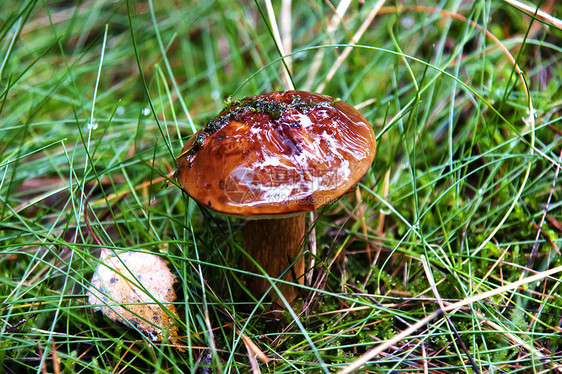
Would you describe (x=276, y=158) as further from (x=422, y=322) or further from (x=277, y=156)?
(x=422, y=322)

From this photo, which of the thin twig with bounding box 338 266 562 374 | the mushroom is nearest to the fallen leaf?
the mushroom

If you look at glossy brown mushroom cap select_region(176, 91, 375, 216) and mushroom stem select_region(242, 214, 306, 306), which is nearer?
glossy brown mushroom cap select_region(176, 91, 375, 216)

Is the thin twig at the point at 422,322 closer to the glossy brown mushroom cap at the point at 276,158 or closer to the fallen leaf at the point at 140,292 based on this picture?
the glossy brown mushroom cap at the point at 276,158

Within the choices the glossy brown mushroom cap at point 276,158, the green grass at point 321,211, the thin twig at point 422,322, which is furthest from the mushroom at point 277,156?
the thin twig at point 422,322

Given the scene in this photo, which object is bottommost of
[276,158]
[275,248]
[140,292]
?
[140,292]

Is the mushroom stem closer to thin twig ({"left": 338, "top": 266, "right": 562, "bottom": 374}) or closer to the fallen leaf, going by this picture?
the fallen leaf

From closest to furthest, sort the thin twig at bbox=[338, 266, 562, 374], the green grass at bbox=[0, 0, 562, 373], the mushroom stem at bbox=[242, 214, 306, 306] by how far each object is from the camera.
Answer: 1. the thin twig at bbox=[338, 266, 562, 374]
2. the green grass at bbox=[0, 0, 562, 373]
3. the mushroom stem at bbox=[242, 214, 306, 306]

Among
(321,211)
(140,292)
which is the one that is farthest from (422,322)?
(140,292)

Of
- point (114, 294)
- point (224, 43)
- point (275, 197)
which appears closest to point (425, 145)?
point (275, 197)
